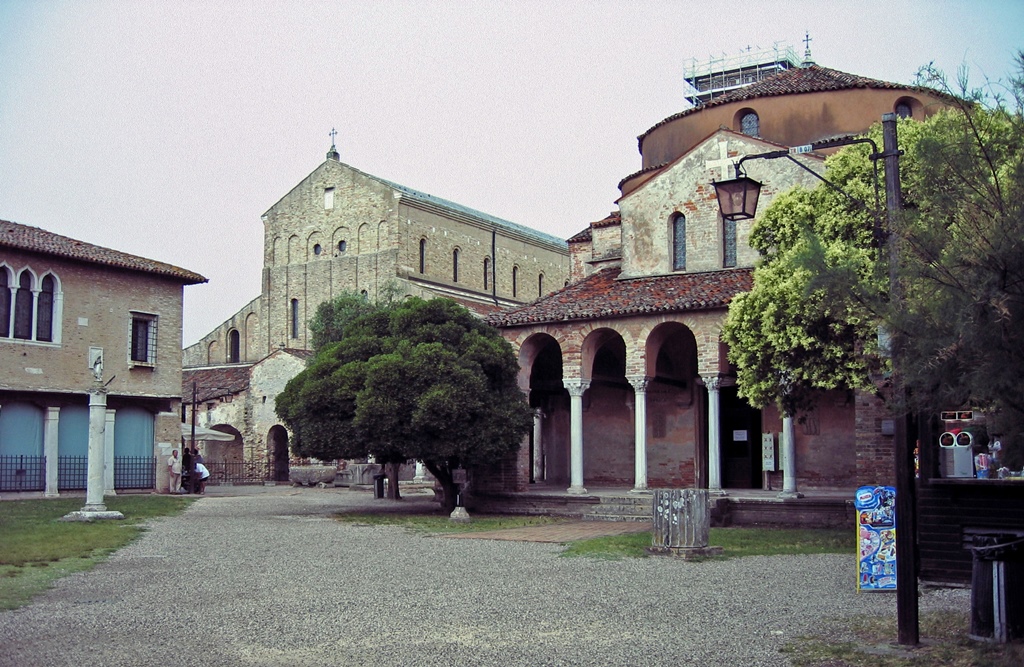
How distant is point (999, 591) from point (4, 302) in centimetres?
2413

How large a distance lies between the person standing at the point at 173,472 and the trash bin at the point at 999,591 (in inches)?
984

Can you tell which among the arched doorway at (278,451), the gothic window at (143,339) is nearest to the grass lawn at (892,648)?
the gothic window at (143,339)

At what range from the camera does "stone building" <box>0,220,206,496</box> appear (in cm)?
2555

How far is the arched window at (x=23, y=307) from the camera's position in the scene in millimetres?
25562

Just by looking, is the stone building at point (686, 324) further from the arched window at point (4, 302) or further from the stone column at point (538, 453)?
the arched window at point (4, 302)

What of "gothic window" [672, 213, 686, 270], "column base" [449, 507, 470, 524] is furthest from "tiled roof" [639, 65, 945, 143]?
"column base" [449, 507, 470, 524]

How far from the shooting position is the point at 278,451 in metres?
42.0

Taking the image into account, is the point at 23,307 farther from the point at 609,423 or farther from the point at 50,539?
the point at 609,423

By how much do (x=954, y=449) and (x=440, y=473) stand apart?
12401 mm

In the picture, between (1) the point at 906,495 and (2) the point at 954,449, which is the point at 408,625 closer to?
(1) the point at 906,495

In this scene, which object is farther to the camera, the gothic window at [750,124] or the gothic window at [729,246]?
the gothic window at [750,124]

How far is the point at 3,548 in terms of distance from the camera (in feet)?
44.5

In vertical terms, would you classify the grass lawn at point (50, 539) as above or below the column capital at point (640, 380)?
below

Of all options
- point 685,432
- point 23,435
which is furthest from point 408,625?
point 23,435
